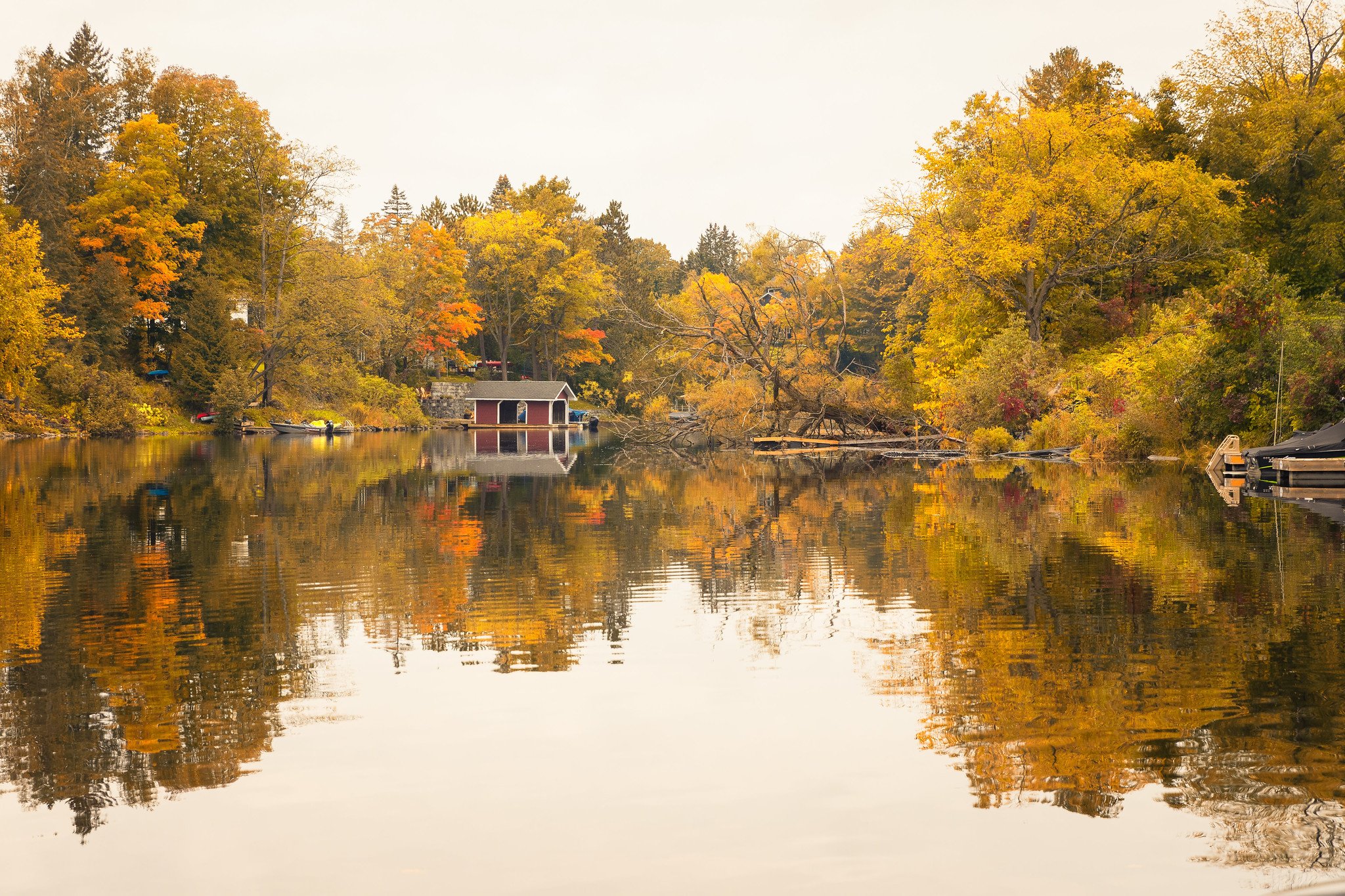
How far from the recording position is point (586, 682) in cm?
798

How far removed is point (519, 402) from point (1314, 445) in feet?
226

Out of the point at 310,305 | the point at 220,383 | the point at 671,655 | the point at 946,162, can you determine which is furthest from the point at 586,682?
the point at 310,305

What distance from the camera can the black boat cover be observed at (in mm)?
25484

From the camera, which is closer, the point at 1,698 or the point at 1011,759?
the point at 1011,759

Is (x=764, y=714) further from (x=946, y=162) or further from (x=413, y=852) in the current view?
(x=946, y=162)

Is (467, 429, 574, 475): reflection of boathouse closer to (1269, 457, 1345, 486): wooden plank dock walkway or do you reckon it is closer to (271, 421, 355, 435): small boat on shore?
(271, 421, 355, 435): small boat on shore

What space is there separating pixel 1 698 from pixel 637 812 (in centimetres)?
470

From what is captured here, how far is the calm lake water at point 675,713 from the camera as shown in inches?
190

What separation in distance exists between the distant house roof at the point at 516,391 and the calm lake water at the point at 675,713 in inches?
2775

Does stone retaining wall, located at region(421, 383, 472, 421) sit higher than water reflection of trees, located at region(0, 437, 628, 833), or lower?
higher

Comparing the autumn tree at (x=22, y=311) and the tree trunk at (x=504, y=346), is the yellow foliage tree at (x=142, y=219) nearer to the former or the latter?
the autumn tree at (x=22, y=311)

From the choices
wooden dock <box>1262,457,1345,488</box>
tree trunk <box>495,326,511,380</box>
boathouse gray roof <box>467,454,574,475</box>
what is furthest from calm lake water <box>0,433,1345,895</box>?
tree trunk <box>495,326,511,380</box>

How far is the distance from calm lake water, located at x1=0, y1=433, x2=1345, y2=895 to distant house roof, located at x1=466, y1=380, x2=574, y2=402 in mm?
70478

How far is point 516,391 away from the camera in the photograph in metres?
86.9
